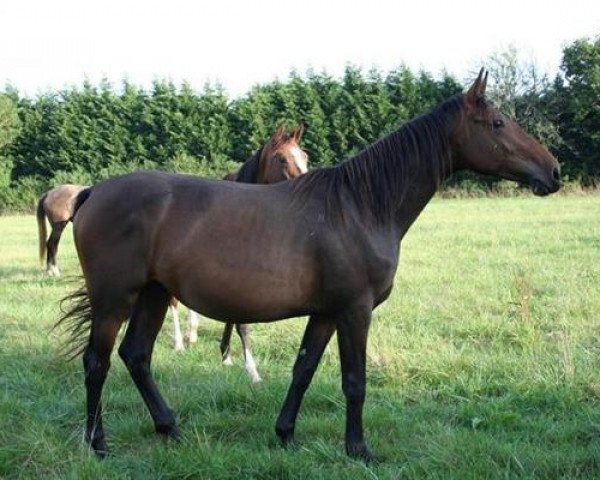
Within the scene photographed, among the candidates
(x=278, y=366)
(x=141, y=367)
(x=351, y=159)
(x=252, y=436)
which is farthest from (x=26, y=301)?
(x=351, y=159)

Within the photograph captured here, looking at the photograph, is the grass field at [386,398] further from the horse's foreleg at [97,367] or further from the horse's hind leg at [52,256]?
the horse's hind leg at [52,256]

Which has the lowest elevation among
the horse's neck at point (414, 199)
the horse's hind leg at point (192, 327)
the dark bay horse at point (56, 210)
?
the horse's hind leg at point (192, 327)

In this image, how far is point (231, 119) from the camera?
104 feet

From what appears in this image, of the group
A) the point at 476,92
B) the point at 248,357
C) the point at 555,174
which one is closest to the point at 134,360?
the point at 248,357

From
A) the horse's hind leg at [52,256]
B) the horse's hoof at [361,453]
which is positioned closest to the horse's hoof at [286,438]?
the horse's hoof at [361,453]

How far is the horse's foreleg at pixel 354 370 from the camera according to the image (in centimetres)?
356

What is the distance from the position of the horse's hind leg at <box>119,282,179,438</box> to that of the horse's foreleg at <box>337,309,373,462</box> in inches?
43.5

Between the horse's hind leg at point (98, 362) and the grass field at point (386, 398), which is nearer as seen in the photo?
the grass field at point (386, 398)

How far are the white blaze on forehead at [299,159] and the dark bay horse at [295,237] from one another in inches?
84.2

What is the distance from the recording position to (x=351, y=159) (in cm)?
385

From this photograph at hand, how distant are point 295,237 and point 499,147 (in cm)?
137

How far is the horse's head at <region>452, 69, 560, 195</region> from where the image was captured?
3816 millimetres

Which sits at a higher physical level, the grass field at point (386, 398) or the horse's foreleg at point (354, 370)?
the horse's foreleg at point (354, 370)

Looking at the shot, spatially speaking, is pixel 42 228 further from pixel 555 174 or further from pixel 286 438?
pixel 555 174
